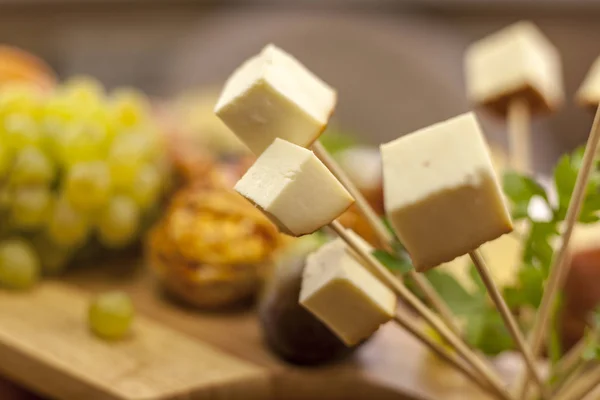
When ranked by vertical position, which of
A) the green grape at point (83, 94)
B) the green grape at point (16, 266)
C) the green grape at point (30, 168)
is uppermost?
the green grape at point (83, 94)

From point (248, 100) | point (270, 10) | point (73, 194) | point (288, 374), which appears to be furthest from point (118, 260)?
point (270, 10)

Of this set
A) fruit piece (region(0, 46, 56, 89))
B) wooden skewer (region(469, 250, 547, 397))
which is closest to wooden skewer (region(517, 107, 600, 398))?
wooden skewer (region(469, 250, 547, 397))

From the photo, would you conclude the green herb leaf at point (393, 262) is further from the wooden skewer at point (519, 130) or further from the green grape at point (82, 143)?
the green grape at point (82, 143)

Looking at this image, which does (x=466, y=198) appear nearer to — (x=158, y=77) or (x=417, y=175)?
(x=417, y=175)

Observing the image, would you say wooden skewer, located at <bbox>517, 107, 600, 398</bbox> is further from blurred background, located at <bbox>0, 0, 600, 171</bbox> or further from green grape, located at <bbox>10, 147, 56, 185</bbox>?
blurred background, located at <bbox>0, 0, 600, 171</bbox>

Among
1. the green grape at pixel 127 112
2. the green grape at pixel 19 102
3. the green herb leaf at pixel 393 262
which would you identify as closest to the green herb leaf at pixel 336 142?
the green grape at pixel 127 112
